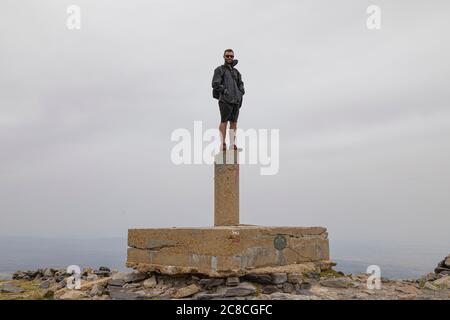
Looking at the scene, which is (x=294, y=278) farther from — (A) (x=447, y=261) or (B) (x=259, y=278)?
(A) (x=447, y=261)

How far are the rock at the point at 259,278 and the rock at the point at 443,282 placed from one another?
397cm

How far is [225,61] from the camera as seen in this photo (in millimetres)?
9695

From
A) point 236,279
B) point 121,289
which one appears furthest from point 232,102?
point 121,289

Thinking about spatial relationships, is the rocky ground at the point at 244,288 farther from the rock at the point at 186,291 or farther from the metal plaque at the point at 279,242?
Answer: the metal plaque at the point at 279,242

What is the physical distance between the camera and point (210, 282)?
7508mm

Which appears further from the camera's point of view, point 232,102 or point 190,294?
point 232,102

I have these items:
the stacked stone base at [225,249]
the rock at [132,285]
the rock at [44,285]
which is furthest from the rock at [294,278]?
the rock at [44,285]

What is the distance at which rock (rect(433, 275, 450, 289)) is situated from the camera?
8969 mm

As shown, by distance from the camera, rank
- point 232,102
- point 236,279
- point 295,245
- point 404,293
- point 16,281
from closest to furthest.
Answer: point 236,279 → point 404,293 → point 295,245 → point 232,102 → point 16,281

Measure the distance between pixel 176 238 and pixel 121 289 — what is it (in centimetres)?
149

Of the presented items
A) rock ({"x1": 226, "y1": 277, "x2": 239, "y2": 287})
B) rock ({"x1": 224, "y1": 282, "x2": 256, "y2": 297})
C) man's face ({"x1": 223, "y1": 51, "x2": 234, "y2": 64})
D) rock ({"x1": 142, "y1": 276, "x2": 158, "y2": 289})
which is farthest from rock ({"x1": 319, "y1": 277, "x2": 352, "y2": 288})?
man's face ({"x1": 223, "y1": 51, "x2": 234, "y2": 64})

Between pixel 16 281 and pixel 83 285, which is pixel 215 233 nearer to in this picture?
pixel 83 285

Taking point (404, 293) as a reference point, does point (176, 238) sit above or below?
above

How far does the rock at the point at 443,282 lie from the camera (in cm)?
897
